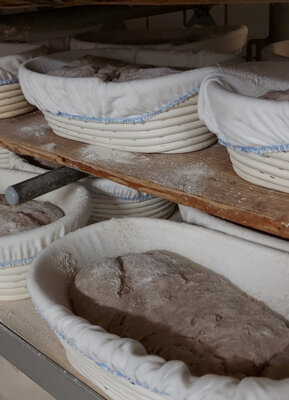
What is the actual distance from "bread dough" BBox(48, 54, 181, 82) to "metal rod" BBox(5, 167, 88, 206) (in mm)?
238

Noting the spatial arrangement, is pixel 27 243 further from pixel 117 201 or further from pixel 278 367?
pixel 278 367

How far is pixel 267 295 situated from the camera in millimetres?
1104

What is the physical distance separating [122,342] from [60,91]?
579 millimetres

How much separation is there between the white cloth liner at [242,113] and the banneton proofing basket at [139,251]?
0.97ft

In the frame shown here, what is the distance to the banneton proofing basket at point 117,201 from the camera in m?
1.50

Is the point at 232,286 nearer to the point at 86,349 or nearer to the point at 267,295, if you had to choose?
the point at 267,295

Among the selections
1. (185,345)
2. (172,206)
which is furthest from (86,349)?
(172,206)

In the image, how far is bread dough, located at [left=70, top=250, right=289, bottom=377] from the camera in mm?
944

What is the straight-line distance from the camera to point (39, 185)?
130 cm

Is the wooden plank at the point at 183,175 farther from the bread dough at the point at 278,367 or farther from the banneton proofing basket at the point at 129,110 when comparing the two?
the bread dough at the point at 278,367

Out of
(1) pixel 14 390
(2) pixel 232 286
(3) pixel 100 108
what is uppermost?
(3) pixel 100 108

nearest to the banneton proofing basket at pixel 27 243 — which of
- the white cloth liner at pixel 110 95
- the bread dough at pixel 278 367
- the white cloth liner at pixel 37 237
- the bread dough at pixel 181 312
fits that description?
the white cloth liner at pixel 37 237

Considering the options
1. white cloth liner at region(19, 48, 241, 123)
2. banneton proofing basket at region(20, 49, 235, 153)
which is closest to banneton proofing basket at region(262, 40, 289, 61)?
white cloth liner at region(19, 48, 241, 123)

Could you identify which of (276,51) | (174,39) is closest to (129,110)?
(276,51)
